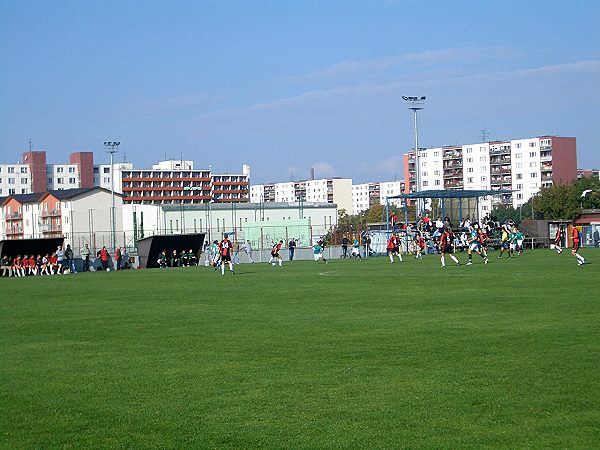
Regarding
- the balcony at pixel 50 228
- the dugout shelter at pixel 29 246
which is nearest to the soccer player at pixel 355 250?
the dugout shelter at pixel 29 246

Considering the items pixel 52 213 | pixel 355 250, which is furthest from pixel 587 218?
pixel 52 213

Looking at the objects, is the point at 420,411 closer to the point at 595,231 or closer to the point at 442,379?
the point at 442,379

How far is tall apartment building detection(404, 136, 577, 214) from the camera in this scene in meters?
154

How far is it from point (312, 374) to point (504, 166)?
15286 centimetres

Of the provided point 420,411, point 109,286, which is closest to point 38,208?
point 109,286

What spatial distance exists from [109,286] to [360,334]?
2409 centimetres

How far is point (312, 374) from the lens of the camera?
12.4 meters

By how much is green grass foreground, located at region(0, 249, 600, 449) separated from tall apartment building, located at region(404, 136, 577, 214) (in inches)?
4858

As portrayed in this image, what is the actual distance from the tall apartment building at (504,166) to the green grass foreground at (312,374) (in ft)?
405

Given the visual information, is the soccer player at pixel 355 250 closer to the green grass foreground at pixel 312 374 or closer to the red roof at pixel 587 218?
the red roof at pixel 587 218

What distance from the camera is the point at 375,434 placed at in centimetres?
884

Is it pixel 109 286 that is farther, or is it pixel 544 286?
pixel 109 286

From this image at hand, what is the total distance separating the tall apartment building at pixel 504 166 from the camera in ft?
504

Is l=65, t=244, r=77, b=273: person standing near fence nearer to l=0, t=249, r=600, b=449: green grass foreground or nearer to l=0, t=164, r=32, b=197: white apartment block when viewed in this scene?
l=0, t=249, r=600, b=449: green grass foreground
